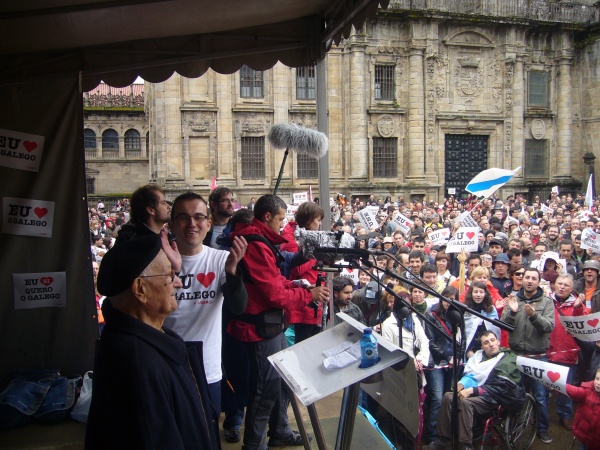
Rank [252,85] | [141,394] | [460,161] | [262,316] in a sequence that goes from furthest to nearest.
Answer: [460,161] < [252,85] < [262,316] < [141,394]

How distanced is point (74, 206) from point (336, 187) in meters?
23.9

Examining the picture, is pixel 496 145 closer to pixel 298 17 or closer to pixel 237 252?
pixel 298 17

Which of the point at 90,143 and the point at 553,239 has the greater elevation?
the point at 90,143

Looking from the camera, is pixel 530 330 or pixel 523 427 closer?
pixel 523 427

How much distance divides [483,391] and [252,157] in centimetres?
2381

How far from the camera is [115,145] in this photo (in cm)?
4012

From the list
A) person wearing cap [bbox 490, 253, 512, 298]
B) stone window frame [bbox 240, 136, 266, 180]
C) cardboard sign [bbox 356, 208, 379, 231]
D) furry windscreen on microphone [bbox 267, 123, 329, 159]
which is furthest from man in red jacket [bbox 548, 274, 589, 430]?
stone window frame [bbox 240, 136, 266, 180]

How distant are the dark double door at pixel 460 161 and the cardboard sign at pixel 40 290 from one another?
2745 cm

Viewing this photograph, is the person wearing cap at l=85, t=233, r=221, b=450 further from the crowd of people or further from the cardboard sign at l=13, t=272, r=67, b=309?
the cardboard sign at l=13, t=272, r=67, b=309

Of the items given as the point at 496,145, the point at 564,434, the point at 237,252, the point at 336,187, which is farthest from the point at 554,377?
the point at 496,145

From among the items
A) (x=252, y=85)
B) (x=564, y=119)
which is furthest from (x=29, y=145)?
(x=564, y=119)

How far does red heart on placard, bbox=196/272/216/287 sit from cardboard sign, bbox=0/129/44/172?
2.45m

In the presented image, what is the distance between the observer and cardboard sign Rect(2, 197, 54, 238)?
4762 mm

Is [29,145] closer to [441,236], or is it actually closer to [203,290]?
[203,290]
